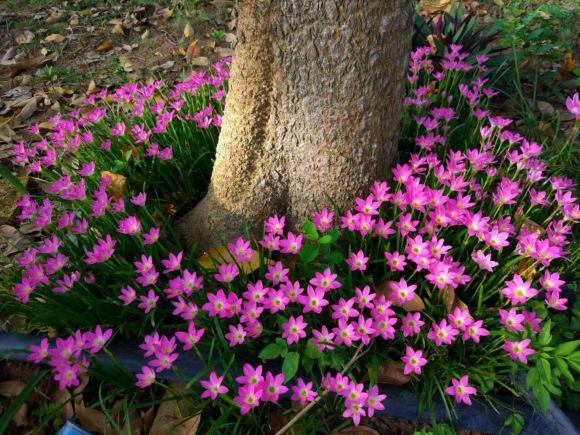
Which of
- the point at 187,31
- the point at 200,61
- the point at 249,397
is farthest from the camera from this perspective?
the point at 187,31

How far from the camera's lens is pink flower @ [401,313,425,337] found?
143 cm

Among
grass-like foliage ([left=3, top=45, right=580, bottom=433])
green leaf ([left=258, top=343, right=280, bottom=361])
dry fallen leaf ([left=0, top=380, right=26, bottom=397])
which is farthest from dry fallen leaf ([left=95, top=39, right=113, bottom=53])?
green leaf ([left=258, top=343, right=280, bottom=361])

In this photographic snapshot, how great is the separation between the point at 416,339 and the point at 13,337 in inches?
62.0

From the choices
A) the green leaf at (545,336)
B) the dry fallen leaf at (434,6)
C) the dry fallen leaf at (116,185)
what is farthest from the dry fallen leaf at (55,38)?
the green leaf at (545,336)

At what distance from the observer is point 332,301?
1.64 m

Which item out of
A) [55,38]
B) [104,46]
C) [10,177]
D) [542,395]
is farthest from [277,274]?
[55,38]

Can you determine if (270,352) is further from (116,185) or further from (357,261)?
(116,185)

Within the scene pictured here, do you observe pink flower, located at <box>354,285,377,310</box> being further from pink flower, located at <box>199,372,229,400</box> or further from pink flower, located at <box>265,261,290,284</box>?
pink flower, located at <box>199,372,229,400</box>

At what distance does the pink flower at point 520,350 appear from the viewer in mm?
1314

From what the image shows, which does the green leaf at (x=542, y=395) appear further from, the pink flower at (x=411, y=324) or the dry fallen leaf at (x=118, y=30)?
the dry fallen leaf at (x=118, y=30)

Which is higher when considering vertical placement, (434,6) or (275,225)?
(434,6)

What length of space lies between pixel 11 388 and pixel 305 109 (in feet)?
5.28

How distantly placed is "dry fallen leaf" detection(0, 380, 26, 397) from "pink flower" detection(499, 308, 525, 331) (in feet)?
5.96

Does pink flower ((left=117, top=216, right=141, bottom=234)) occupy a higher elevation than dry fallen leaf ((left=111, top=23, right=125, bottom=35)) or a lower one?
lower
